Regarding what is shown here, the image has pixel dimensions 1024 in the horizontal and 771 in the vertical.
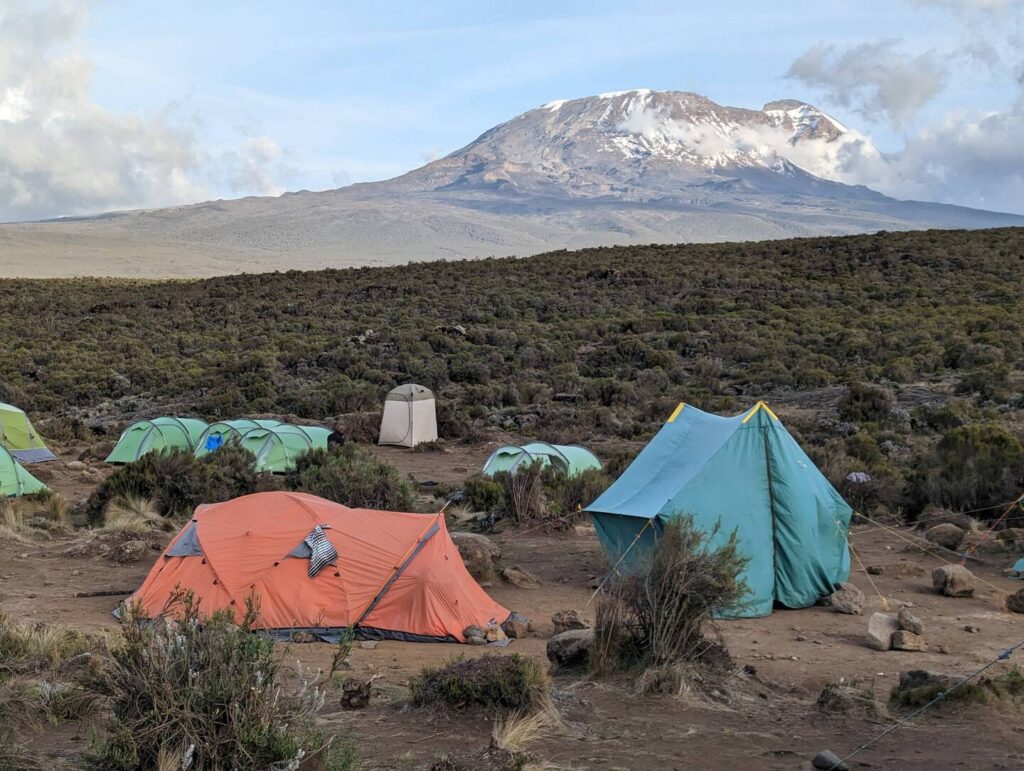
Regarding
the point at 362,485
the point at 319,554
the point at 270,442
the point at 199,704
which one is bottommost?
the point at 270,442

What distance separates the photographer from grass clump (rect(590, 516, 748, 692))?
23.6 feet

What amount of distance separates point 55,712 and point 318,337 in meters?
30.7

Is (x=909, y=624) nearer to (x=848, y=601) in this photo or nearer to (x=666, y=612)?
(x=848, y=601)

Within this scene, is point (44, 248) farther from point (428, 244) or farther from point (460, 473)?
point (460, 473)

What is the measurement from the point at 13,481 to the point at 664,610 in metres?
12.0

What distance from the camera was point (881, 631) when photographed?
28.9ft

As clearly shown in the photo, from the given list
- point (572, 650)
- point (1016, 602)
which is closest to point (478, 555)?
point (572, 650)

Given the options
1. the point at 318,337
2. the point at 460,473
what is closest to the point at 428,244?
the point at 318,337

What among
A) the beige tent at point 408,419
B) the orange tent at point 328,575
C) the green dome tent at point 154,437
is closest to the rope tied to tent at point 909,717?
the orange tent at point 328,575

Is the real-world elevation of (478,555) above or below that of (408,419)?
above

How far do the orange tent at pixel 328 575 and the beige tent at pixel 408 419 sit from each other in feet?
43.6

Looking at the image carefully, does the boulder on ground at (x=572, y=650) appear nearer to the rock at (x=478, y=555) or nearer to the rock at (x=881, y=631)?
the rock at (x=881, y=631)

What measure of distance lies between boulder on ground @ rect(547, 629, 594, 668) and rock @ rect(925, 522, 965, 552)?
637cm

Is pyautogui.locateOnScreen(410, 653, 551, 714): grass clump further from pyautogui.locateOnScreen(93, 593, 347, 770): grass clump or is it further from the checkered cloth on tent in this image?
the checkered cloth on tent
